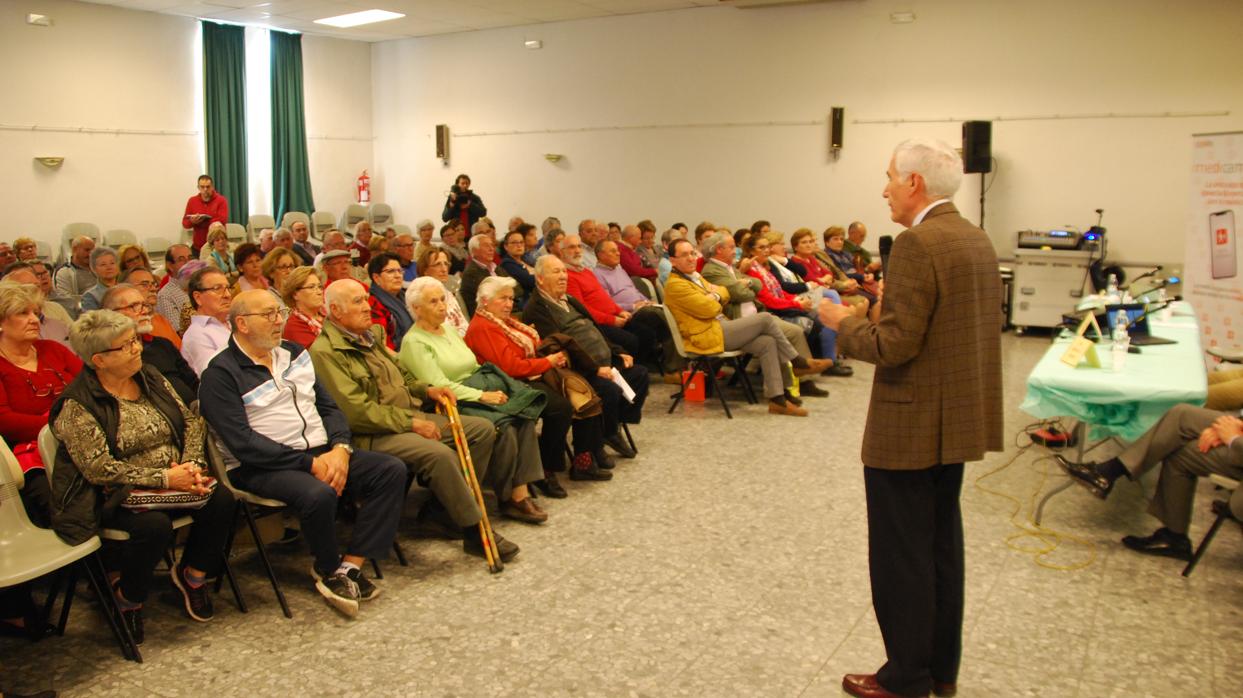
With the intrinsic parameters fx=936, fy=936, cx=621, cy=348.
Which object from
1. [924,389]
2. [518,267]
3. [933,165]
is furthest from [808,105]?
[924,389]

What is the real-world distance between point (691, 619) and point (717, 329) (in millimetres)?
2777

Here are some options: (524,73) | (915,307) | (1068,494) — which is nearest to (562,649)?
(915,307)

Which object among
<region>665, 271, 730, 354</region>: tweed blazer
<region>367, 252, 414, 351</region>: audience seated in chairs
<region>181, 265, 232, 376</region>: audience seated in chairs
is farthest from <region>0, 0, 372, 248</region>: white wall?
<region>665, 271, 730, 354</region>: tweed blazer

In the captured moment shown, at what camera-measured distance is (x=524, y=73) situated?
39.4 ft

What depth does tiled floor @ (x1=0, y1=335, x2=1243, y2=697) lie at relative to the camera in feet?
8.60

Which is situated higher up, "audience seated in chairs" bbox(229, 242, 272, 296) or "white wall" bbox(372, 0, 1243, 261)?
"white wall" bbox(372, 0, 1243, 261)

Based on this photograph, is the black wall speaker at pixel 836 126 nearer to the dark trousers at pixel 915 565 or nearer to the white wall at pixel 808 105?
the white wall at pixel 808 105

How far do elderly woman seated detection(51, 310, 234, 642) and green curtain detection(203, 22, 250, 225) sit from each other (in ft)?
30.7

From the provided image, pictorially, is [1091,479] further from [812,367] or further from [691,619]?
[812,367]

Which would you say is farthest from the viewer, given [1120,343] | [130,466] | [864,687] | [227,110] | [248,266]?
[227,110]

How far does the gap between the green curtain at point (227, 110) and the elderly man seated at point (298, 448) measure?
9207mm

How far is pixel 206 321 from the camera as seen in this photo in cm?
371

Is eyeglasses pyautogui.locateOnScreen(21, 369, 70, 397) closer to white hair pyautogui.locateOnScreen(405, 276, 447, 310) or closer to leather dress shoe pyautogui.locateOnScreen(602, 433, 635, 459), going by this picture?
white hair pyautogui.locateOnScreen(405, 276, 447, 310)

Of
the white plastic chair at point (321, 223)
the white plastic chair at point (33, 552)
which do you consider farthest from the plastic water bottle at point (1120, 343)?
the white plastic chair at point (321, 223)
